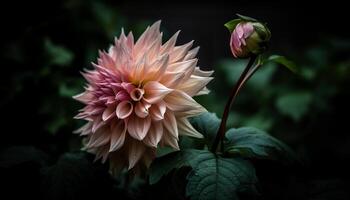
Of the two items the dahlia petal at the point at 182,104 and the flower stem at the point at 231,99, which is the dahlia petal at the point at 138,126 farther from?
the flower stem at the point at 231,99

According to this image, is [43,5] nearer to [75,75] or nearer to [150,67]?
[75,75]

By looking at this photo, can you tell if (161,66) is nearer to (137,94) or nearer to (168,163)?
(137,94)

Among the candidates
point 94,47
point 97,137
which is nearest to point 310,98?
point 94,47

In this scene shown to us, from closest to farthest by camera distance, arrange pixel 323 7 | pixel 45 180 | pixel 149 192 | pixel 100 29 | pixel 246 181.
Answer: pixel 246 181, pixel 45 180, pixel 149 192, pixel 100 29, pixel 323 7

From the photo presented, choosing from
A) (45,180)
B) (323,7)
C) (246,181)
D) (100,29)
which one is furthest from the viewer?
(323,7)

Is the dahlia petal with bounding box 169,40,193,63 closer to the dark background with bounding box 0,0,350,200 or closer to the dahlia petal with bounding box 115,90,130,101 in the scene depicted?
the dahlia petal with bounding box 115,90,130,101

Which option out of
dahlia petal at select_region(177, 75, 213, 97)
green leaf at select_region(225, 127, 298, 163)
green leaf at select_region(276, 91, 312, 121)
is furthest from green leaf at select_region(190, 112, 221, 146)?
green leaf at select_region(276, 91, 312, 121)
